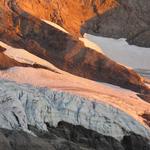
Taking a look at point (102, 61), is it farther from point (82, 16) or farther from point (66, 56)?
point (82, 16)

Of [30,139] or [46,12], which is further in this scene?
[46,12]

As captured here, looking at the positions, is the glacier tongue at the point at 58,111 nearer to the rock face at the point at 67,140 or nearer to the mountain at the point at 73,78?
the mountain at the point at 73,78

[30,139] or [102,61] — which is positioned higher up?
[102,61]

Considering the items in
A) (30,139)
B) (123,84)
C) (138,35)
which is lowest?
(30,139)

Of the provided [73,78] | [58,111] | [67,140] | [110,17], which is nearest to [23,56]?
[73,78]

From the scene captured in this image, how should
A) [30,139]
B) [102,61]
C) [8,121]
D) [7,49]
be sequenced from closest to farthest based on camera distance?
[30,139]
[8,121]
[7,49]
[102,61]

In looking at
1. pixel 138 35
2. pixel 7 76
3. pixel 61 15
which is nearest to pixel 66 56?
pixel 7 76

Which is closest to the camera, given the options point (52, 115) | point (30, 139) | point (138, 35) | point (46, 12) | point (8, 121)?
point (30, 139)

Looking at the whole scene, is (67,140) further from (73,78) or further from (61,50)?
(61,50)
